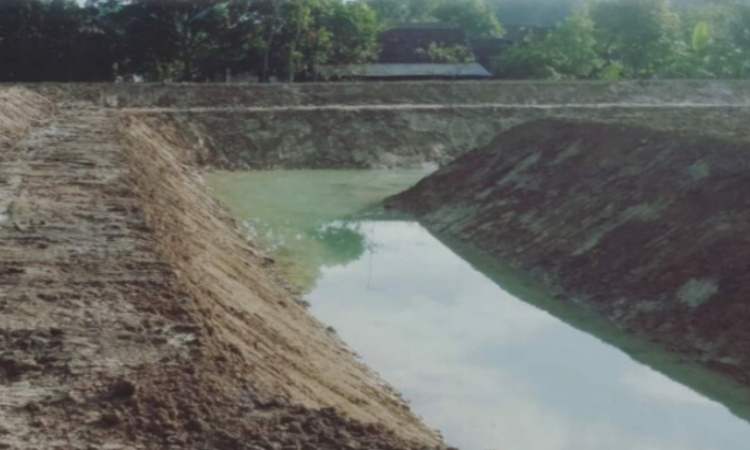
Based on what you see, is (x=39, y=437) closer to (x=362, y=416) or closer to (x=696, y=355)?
(x=362, y=416)

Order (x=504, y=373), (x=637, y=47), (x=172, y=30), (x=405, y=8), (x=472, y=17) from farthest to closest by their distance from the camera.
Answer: (x=405, y=8) < (x=472, y=17) < (x=637, y=47) < (x=172, y=30) < (x=504, y=373)

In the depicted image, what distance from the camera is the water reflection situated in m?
10.2

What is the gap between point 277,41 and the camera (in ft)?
154

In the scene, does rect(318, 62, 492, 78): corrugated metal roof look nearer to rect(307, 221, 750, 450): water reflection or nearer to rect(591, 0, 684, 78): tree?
rect(591, 0, 684, 78): tree

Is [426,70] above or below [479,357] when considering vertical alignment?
above

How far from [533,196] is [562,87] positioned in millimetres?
20053

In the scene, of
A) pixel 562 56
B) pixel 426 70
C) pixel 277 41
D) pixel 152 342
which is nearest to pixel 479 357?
pixel 152 342

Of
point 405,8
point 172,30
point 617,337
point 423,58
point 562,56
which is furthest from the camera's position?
point 405,8

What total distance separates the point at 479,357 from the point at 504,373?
69 centimetres

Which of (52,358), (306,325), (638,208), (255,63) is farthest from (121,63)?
(52,358)

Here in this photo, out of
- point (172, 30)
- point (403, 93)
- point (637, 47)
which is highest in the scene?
point (172, 30)

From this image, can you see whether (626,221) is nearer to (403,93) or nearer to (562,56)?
(403,93)

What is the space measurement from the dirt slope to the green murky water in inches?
31.3

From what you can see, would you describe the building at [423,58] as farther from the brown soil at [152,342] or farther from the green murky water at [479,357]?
the brown soil at [152,342]
